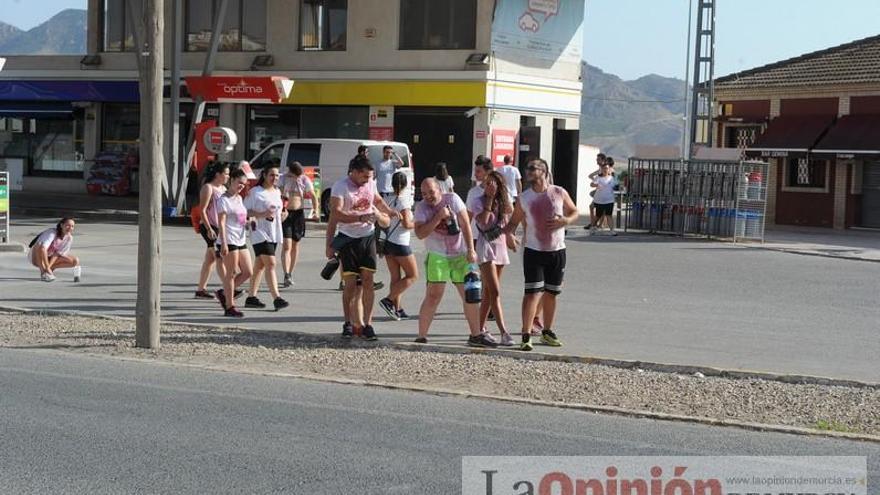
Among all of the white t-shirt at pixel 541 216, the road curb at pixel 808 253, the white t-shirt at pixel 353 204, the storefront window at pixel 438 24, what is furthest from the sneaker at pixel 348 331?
the storefront window at pixel 438 24

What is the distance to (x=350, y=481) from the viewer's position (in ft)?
22.3

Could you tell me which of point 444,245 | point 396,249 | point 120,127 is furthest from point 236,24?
point 444,245

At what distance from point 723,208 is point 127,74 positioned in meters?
19.5

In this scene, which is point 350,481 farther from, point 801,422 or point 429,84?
point 429,84

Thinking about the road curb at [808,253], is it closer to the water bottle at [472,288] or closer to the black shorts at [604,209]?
the black shorts at [604,209]

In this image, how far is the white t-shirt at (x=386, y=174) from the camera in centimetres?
2116

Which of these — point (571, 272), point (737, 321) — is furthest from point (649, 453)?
point (571, 272)

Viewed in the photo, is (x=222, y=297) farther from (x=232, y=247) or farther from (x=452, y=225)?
(x=452, y=225)

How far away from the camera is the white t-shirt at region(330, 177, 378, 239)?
1170 cm

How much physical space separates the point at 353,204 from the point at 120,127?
27.2 metres

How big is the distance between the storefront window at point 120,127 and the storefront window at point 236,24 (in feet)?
9.98

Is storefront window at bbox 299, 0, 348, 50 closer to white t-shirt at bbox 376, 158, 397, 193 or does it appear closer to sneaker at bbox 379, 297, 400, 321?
white t-shirt at bbox 376, 158, 397, 193

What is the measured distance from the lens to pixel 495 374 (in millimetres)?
10258

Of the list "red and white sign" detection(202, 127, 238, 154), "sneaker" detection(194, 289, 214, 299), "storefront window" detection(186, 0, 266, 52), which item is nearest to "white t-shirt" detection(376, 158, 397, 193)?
"red and white sign" detection(202, 127, 238, 154)
